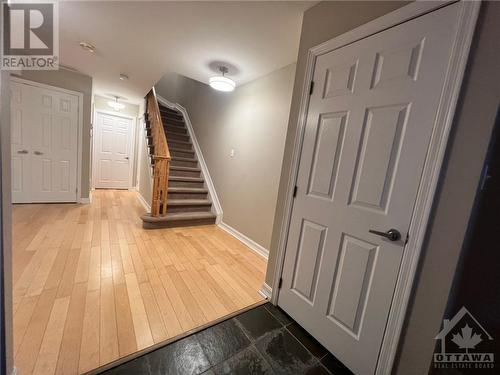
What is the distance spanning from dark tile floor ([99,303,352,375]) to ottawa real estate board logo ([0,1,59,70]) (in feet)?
7.49

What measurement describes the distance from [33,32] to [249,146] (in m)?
2.69

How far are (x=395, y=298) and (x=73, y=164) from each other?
4969 mm

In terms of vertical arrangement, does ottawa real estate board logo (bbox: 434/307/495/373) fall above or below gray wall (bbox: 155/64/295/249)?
below

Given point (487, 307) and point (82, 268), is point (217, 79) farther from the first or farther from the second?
point (487, 307)

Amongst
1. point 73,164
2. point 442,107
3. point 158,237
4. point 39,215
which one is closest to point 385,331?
point 442,107

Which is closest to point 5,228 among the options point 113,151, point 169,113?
point 169,113

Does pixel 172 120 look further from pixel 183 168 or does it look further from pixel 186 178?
pixel 186 178

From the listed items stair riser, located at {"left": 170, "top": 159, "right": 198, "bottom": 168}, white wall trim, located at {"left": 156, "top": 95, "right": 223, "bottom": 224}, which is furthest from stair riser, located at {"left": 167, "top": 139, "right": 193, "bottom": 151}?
stair riser, located at {"left": 170, "top": 159, "right": 198, "bottom": 168}

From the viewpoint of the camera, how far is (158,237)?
2812 millimetres

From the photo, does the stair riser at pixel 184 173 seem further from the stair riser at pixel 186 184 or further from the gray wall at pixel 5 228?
the gray wall at pixel 5 228

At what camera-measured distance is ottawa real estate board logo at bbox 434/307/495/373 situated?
926 mm

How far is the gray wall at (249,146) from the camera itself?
2592 mm

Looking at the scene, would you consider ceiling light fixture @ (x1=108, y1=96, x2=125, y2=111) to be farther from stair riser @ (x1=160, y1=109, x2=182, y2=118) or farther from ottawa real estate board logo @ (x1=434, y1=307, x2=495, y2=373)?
ottawa real estate board logo @ (x1=434, y1=307, x2=495, y2=373)

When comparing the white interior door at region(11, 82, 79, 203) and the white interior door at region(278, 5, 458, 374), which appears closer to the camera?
the white interior door at region(278, 5, 458, 374)
